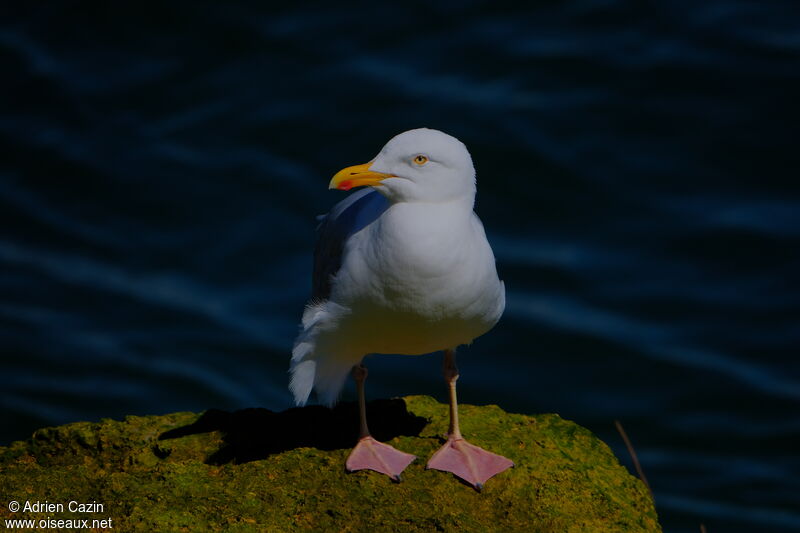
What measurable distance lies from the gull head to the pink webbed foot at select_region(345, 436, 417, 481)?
51.2 inches

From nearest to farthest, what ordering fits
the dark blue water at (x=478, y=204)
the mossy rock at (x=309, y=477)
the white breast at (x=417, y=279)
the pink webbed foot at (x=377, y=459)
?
the mossy rock at (x=309, y=477), the white breast at (x=417, y=279), the pink webbed foot at (x=377, y=459), the dark blue water at (x=478, y=204)

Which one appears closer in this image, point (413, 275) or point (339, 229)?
point (413, 275)

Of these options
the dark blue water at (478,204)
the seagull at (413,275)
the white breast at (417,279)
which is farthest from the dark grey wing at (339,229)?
the dark blue water at (478,204)

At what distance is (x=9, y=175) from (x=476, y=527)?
1019 centimetres

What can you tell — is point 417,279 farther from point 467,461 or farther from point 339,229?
point 467,461

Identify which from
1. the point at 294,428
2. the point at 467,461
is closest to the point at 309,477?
the point at 294,428

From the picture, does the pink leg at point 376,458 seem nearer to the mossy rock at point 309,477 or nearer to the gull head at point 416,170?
the mossy rock at point 309,477

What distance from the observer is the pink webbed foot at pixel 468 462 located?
19.2ft

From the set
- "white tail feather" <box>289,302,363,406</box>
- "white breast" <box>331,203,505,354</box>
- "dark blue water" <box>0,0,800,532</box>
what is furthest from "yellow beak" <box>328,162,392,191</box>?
"dark blue water" <box>0,0,800,532</box>

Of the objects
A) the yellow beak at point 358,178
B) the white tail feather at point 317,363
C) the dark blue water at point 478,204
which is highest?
the dark blue water at point 478,204

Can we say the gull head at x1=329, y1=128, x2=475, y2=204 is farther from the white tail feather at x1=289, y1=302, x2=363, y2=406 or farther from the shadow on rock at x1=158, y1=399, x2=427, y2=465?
the shadow on rock at x1=158, y1=399, x2=427, y2=465

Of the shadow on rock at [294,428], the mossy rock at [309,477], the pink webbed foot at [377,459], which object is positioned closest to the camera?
the mossy rock at [309,477]

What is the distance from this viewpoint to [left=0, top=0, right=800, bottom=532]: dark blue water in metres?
11.1

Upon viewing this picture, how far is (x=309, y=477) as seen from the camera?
5.79 meters
